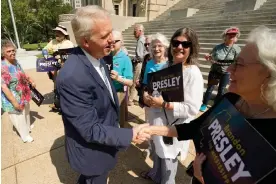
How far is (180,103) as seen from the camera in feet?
6.01

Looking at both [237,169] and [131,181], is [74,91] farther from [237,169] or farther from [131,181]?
[131,181]

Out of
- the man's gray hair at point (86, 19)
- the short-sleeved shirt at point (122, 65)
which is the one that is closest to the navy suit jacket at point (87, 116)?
the man's gray hair at point (86, 19)

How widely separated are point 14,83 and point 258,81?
10.7 feet

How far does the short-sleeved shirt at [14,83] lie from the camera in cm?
281

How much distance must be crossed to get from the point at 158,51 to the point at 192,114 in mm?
1007

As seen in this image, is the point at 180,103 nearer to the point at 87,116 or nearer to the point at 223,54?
the point at 87,116

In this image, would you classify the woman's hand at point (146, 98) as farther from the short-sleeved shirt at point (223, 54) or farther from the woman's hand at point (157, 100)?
the short-sleeved shirt at point (223, 54)

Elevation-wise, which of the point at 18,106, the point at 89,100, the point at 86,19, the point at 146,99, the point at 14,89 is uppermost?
the point at 86,19

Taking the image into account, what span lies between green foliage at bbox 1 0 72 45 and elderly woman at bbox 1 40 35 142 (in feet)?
94.7

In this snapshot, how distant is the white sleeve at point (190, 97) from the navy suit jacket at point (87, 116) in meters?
0.61

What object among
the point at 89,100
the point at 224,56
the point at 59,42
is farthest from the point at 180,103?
the point at 59,42

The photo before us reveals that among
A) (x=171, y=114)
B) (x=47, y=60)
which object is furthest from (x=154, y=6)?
(x=171, y=114)

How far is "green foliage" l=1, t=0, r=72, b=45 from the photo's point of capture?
26500 mm

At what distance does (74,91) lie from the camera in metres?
1.26
